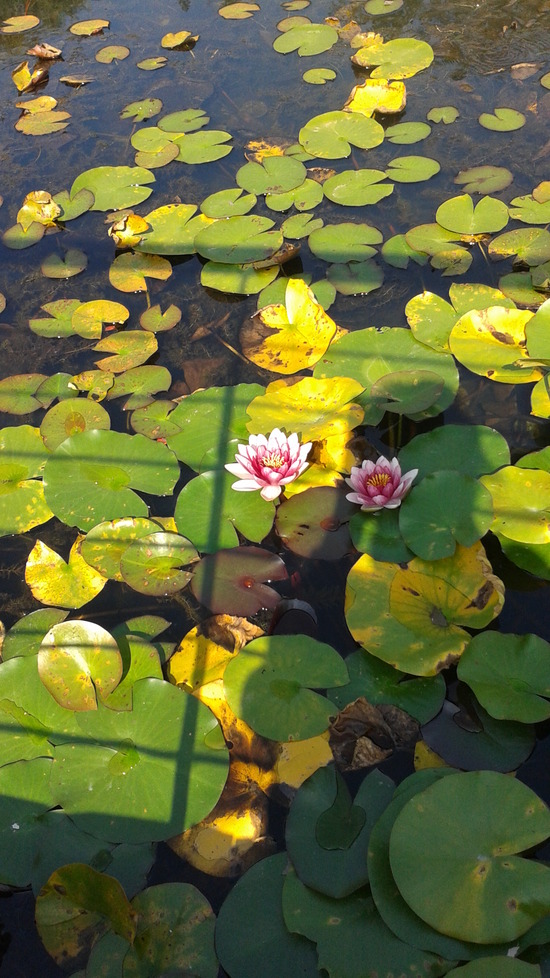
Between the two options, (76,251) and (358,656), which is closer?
(358,656)

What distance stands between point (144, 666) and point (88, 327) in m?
1.79

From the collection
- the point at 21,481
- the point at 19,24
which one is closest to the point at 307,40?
the point at 19,24

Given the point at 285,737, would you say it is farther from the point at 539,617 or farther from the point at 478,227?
the point at 478,227

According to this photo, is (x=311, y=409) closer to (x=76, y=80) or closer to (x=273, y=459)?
(x=273, y=459)

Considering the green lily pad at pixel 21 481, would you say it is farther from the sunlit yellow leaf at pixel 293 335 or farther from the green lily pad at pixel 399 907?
the green lily pad at pixel 399 907

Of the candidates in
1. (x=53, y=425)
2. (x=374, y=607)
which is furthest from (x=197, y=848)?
(x=53, y=425)

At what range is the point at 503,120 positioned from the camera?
12.9 feet

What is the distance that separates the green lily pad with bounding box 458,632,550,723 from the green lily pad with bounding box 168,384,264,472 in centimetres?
115

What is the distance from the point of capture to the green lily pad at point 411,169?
11.9 ft

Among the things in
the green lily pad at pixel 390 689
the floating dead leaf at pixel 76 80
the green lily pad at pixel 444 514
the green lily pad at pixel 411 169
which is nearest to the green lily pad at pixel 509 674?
the green lily pad at pixel 390 689

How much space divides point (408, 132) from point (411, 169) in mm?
435

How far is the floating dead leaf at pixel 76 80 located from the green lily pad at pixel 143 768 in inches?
186

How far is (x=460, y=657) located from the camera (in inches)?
75.1

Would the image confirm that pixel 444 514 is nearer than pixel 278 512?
Yes
